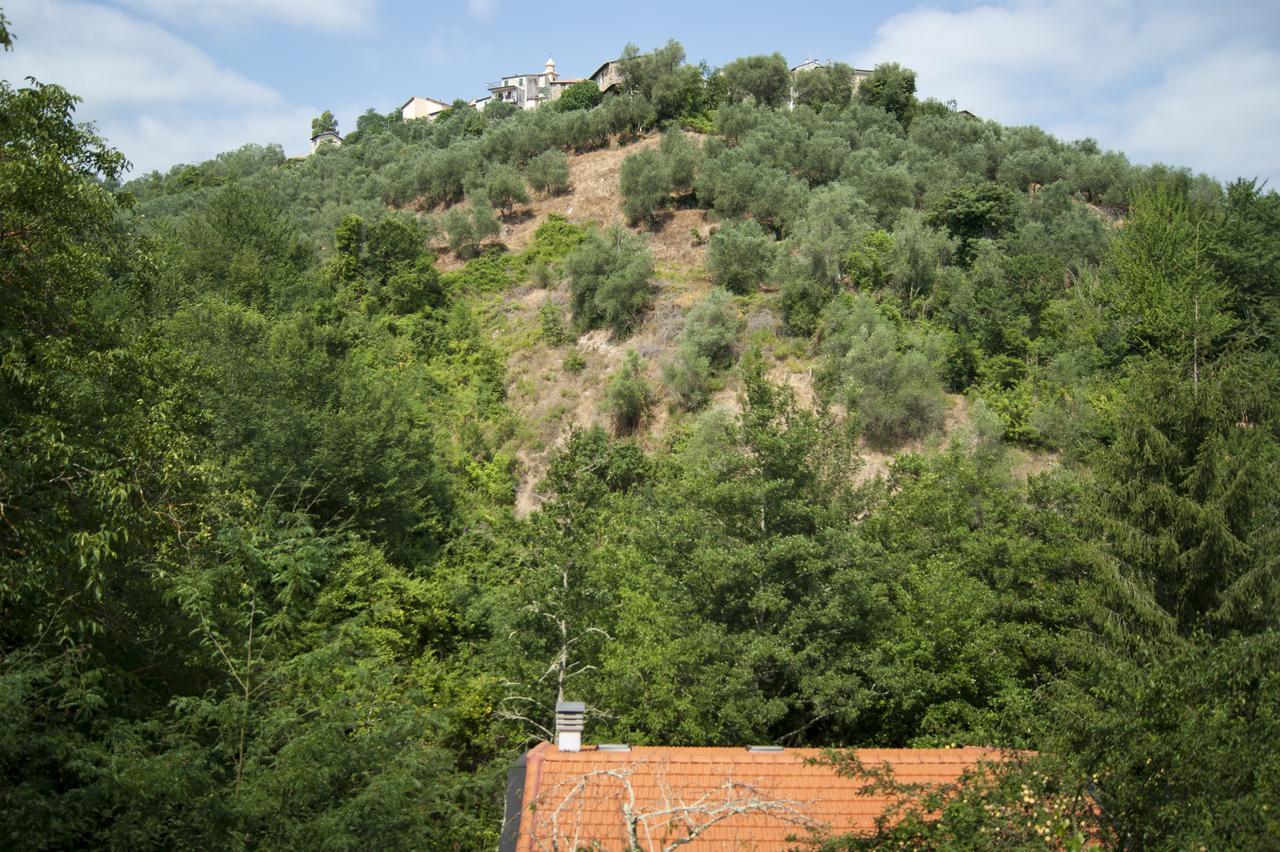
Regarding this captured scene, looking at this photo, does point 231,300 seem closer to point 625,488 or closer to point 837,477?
point 625,488

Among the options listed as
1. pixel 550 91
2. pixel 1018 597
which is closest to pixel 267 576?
pixel 1018 597

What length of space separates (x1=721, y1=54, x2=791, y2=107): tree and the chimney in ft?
157

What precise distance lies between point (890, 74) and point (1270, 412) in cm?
3895

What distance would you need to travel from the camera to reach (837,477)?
69.6 feet

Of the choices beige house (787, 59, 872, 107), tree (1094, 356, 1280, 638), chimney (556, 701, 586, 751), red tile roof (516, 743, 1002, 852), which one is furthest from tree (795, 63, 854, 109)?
red tile roof (516, 743, 1002, 852)

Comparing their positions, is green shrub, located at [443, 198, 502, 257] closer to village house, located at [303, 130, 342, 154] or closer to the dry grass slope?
the dry grass slope

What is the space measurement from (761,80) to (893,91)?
7223mm

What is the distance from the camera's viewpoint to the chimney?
12133 mm

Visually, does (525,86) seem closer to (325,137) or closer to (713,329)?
(325,137)

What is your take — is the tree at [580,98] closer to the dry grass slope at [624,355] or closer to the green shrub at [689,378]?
the dry grass slope at [624,355]

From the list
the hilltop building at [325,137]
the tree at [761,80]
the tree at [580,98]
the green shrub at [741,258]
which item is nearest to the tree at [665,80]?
the tree at [761,80]

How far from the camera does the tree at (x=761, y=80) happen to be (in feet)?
179

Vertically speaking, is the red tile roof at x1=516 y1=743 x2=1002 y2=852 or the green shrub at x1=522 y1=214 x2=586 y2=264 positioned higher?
the green shrub at x1=522 y1=214 x2=586 y2=264

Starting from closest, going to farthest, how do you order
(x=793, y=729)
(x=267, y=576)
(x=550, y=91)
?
(x=267, y=576) < (x=793, y=729) < (x=550, y=91)
